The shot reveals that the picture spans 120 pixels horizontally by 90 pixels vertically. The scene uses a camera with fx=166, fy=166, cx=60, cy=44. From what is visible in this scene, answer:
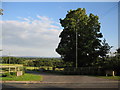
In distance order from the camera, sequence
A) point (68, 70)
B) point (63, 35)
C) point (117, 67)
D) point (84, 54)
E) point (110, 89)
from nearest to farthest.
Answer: point (110, 89) < point (117, 67) < point (68, 70) < point (84, 54) < point (63, 35)

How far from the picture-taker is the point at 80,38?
2802 centimetres

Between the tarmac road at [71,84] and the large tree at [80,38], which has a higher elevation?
the large tree at [80,38]

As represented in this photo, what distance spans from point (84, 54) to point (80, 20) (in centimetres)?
612

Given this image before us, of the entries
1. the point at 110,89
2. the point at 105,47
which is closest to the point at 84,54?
the point at 105,47

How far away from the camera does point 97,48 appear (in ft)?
92.9

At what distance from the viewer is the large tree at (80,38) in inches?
1083

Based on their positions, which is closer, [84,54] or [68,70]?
[68,70]

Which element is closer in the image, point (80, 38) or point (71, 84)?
point (71, 84)

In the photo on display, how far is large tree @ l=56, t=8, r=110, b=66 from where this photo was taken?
27.5 metres

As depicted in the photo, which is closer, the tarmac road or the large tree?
the tarmac road

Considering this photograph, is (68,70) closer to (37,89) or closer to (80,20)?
(80,20)

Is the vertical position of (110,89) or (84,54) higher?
(84,54)

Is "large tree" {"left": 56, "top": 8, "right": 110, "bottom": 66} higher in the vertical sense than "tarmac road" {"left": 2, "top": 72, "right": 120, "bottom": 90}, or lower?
higher

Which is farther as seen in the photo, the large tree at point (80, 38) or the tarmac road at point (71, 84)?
the large tree at point (80, 38)
